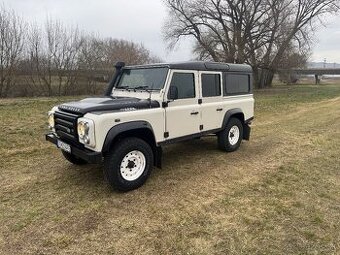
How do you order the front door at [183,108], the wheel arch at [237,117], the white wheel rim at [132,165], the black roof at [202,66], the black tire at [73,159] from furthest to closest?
the wheel arch at [237,117]
the black tire at [73,159]
the black roof at [202,66]
the front door at [183,108]
the white wheel rim at [132,165]

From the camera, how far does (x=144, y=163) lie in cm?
499

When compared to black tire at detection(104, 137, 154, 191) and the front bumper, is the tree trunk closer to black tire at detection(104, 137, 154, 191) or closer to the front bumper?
black tire at detection(104, 137, 154, 191)

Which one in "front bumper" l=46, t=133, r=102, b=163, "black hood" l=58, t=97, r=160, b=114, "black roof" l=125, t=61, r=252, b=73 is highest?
"black roof" l=125, t=61, r=252, b=73

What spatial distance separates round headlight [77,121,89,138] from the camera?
4.32m

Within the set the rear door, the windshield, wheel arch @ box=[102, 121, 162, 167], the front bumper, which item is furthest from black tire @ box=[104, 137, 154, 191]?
the rear door

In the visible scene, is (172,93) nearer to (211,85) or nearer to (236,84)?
(211,85)

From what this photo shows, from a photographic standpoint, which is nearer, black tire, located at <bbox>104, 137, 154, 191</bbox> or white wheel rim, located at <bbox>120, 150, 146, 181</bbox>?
black tire, located at <bbox>104, 137, 154, 191</bbox>

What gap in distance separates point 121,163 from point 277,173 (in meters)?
3.00

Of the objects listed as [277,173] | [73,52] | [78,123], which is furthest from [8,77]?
[277,173]

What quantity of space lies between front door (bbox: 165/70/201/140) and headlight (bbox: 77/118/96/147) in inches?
59.2

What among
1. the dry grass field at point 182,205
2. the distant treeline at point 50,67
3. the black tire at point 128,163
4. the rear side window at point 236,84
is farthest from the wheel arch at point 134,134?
the distant treeline at point 50,67

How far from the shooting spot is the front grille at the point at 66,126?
181 inches

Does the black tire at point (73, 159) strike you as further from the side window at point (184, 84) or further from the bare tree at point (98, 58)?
the bare tree at point (98, 58)

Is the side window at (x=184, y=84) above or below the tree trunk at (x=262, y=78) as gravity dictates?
below
